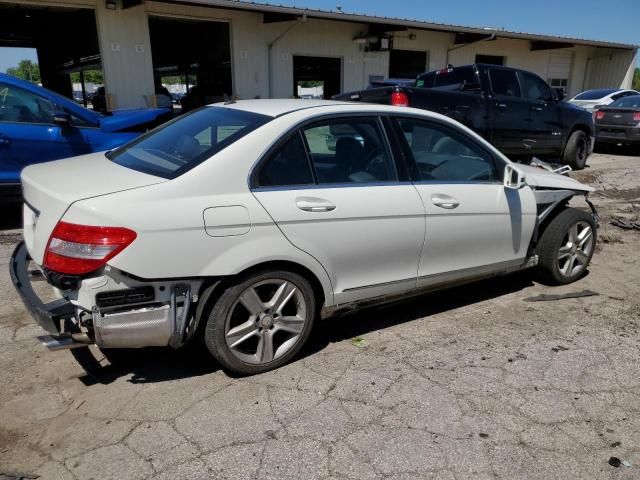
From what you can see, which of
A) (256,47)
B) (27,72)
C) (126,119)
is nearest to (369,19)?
(256,47)

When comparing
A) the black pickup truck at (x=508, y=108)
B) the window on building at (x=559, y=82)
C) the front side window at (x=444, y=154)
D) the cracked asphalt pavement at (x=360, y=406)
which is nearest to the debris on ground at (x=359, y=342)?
the cracked asphalt pavement at (x=360, y=406)

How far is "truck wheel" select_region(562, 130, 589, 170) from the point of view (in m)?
10.5

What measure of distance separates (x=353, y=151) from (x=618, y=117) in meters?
12.3

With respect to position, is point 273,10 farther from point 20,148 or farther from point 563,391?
point 563,391

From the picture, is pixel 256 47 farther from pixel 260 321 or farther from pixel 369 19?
pixel 260 321

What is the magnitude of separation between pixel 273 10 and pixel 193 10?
199cm

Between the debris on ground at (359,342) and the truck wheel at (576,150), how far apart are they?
8.72 metres

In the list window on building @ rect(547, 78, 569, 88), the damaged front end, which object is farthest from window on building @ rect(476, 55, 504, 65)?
the damaged front end

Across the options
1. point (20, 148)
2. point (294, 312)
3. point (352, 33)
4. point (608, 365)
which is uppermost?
point (352, 33)

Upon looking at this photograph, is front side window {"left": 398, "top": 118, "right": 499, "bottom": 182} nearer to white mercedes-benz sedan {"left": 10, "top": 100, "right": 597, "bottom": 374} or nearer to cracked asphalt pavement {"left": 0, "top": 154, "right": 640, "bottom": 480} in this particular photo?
white mercedes-benz sedan {"left": 10, "top": 100, "right": 597, "bottom": 374}

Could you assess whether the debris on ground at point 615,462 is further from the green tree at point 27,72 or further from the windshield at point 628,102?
the green tree at point 27,72

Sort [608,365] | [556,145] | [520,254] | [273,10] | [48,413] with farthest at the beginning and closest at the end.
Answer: [273,10], [556,145], [520,254], [608,365], [48,413]

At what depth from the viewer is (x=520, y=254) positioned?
165 inches

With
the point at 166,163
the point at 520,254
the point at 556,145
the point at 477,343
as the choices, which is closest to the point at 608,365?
the point at 477,343
